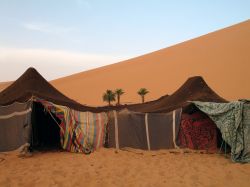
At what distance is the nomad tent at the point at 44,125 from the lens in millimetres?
10023

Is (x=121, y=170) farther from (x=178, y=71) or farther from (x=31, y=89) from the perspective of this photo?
(x=178, y=71)

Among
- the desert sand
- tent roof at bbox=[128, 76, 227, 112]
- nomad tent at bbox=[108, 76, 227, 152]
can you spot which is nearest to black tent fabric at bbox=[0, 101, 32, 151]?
nomad tent at bbox=[108, 76, 227, 152]

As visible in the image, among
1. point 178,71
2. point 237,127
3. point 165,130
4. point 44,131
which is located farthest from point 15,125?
point 178,71

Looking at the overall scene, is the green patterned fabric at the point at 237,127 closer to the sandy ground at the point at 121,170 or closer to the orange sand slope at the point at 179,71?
the sandy ground at the point at 121,170

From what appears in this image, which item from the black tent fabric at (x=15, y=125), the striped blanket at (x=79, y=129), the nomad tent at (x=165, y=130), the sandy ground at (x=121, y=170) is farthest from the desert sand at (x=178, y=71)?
the black tent fabric at (x=15, y=125)

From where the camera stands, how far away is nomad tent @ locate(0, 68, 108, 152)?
395 inches

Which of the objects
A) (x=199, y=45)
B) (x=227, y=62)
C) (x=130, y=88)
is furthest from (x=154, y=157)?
(x=199, y=45)

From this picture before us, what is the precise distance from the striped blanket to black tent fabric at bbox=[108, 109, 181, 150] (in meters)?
0.54

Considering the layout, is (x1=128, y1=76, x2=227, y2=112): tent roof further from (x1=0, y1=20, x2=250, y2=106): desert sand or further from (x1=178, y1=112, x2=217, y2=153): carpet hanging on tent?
(x1=0, y1=20, x2=250, y2=106): desert sand

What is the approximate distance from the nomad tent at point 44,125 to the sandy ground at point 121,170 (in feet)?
1.66

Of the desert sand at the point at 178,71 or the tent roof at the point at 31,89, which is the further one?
the desert sand at the point at 178,71

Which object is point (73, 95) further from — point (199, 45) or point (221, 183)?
point (221, 183)

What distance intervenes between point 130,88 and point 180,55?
1364cm

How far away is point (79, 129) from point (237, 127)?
511cm
